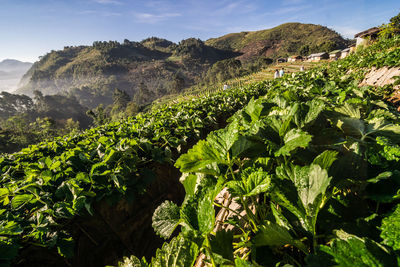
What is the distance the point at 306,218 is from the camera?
72 centimetres

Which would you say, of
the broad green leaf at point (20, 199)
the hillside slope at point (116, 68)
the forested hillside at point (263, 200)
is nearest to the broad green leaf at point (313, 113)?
the forested hillside at point (263, 200)

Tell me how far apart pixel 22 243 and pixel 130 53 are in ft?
679

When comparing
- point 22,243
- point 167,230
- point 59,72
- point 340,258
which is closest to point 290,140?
point 340,258

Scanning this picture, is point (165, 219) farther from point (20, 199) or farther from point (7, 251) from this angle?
point (20, 199)

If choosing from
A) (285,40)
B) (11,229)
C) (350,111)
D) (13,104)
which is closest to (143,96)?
(13,104)

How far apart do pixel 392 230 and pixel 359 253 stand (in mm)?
119

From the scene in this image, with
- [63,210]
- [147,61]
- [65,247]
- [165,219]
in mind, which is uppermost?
[147,61]

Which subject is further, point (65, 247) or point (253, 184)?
point (65, 247)

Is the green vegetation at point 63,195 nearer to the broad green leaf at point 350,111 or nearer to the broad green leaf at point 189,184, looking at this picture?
the broad green leaf at point 189,184

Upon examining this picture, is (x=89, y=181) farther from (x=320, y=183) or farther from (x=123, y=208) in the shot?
(x=320, y=183)

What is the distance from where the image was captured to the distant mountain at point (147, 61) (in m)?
137

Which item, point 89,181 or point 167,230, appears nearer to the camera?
point 167,230

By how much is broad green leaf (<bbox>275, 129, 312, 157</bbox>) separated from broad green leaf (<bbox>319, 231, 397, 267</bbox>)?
377 millimetres

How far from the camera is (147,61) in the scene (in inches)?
6486
